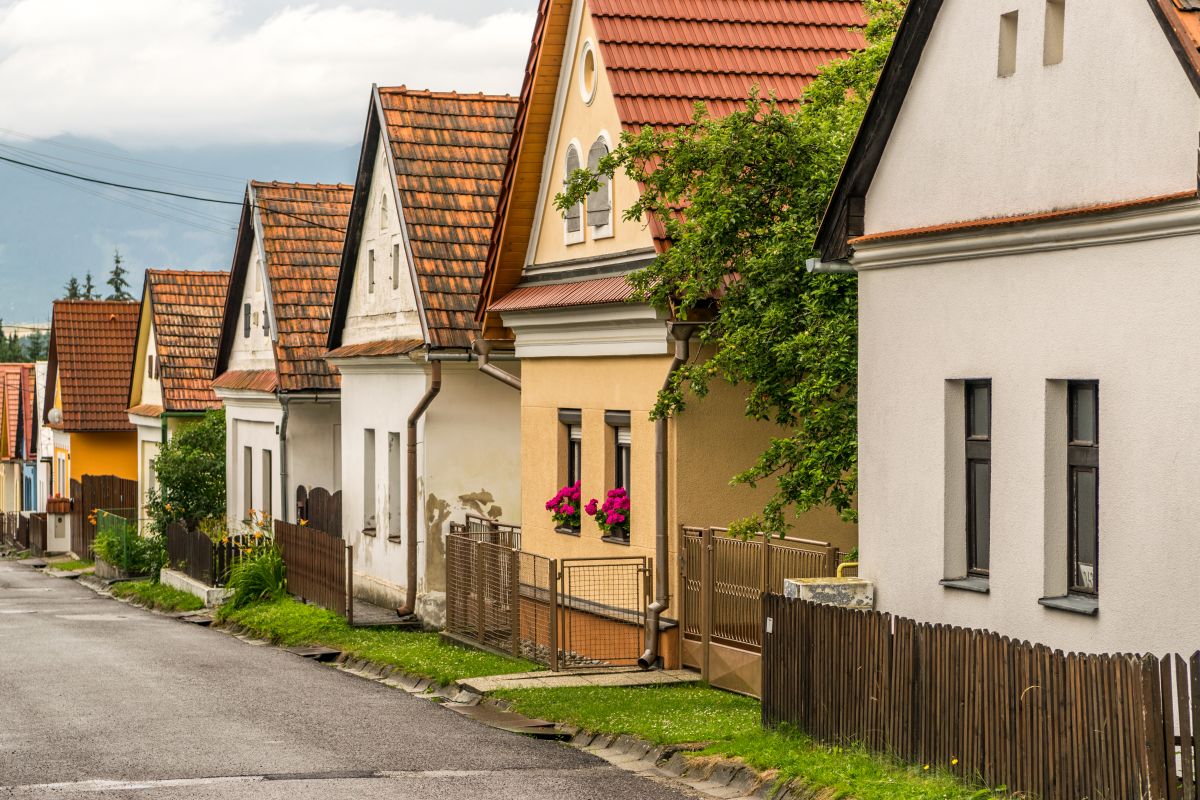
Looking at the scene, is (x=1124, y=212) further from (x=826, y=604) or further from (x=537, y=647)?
(x=537, y=647)

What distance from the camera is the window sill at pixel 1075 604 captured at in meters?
11.0

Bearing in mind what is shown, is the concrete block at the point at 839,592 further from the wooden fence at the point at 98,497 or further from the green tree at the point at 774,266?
the wooden fence at the point at 98,497

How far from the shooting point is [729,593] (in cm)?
1698

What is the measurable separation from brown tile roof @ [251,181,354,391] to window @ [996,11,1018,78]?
65.3 ft

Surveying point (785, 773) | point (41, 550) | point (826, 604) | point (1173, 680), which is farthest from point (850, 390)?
point (41, 550)

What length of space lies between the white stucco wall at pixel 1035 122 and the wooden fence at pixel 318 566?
13.1 meters

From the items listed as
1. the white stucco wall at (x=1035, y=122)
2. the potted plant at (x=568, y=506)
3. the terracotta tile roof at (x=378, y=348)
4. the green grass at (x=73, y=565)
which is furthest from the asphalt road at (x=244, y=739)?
the green grass at (x=73, y=565)

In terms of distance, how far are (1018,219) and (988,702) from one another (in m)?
3.21

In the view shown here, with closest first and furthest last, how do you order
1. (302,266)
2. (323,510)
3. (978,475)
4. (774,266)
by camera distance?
Result: 1. (978,475)
2. (774,266)
3. (323,510)
4. (302,266)

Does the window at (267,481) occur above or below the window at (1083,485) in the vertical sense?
below

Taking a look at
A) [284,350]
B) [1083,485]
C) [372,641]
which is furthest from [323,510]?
[1083,485]

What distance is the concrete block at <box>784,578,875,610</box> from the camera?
13.4 meters

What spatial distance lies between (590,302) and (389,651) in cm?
532

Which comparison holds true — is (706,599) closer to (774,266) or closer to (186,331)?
(774,266)
